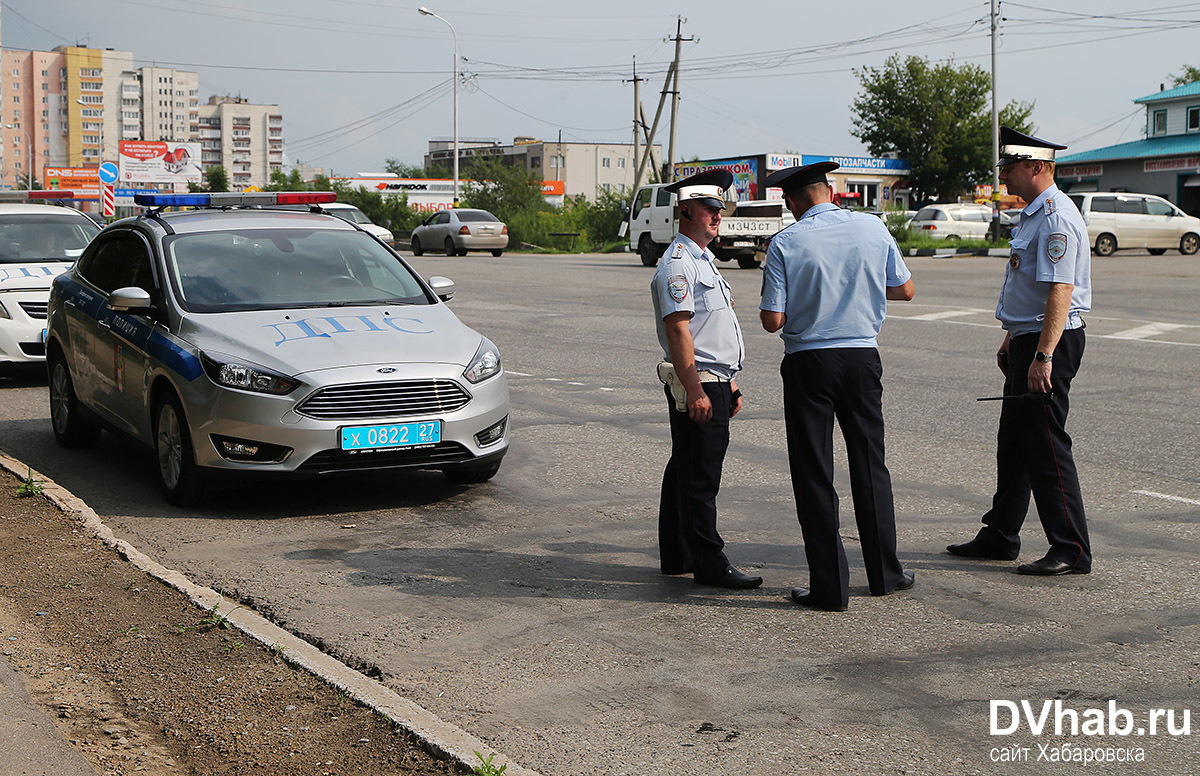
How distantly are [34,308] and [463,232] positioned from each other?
89.6ft

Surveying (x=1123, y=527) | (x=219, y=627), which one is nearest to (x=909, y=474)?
(x=1123, y=527)

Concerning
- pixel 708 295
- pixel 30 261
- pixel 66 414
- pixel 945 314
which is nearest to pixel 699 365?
pixel 708 295

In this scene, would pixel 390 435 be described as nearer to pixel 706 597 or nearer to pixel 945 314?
pixel 706 597

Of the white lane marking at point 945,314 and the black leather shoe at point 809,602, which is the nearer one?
the black leather shoe at point 809,602

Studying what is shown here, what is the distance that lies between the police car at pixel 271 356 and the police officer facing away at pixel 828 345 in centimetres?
240

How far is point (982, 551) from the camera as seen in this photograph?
585 cm

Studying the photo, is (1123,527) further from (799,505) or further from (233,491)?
(233,491)

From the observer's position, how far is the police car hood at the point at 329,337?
673 cm

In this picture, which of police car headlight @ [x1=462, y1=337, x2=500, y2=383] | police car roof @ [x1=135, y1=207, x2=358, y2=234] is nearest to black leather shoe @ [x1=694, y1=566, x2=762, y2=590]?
police car headlight @ [x1=462, y1=337, x2=500, y2=383]

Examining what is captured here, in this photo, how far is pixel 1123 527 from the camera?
251 inches

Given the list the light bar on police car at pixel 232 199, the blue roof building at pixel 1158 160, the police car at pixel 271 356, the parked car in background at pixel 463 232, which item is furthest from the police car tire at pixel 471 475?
the blue roof building at pixel 1158 160

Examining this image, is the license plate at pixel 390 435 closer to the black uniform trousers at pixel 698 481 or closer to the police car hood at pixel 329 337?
the police car hood at pixel 329 337

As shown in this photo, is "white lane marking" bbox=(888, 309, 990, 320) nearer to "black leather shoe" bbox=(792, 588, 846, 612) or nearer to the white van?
"black leather shoe" bbox=(792, 588, 846, 612)

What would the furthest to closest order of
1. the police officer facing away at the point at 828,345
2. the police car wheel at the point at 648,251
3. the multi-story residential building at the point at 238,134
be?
the multi-story residential building at the point at 238,134 < the police car wheel at the point at 648,251 < the police officer facing away at the point at 828,345
